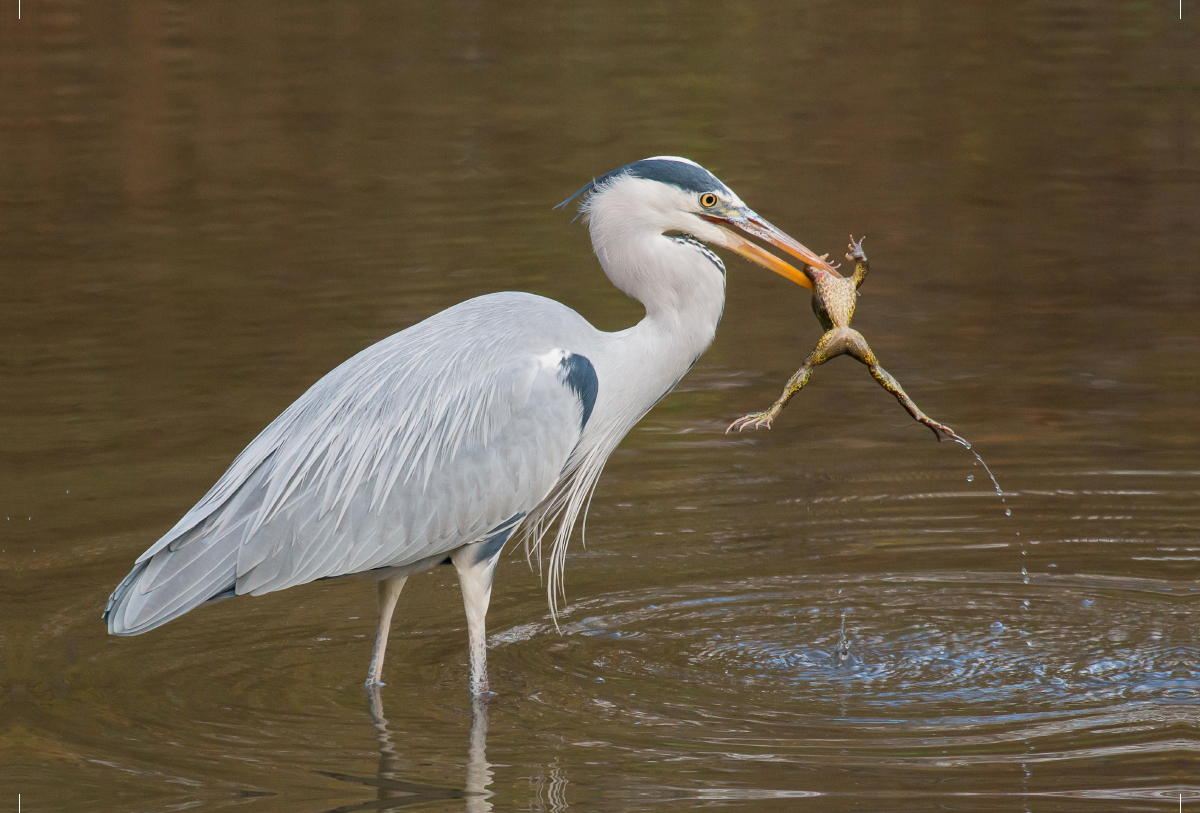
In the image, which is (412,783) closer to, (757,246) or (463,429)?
(463,429)

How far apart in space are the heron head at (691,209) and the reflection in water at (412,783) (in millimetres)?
1894

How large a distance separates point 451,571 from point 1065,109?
1063 cm

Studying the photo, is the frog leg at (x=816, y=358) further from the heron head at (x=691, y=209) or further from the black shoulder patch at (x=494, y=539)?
the black shoulder patch at (x=494, y=539)

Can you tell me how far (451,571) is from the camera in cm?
756

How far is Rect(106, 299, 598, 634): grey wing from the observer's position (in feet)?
19.2

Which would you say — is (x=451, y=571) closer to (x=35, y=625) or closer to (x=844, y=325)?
(x=35, y=625)

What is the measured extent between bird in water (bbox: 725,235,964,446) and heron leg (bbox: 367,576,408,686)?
136 cm

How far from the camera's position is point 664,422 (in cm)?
904

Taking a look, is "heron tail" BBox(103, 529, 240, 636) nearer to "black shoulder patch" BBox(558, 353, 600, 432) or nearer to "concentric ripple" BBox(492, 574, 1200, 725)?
"concentric ripple" BBox(492, 574, 1200, 725)

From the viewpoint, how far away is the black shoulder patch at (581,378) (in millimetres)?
5992

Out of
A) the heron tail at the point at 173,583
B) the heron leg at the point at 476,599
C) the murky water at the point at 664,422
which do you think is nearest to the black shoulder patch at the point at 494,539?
the heron leg at the point at 476,599

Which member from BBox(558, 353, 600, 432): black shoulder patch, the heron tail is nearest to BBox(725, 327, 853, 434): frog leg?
BBox(558, 353, 600, 432): black shoulder patch

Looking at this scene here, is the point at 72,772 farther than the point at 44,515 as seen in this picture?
No

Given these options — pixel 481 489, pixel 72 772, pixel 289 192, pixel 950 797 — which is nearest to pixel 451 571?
pixel 481 489
